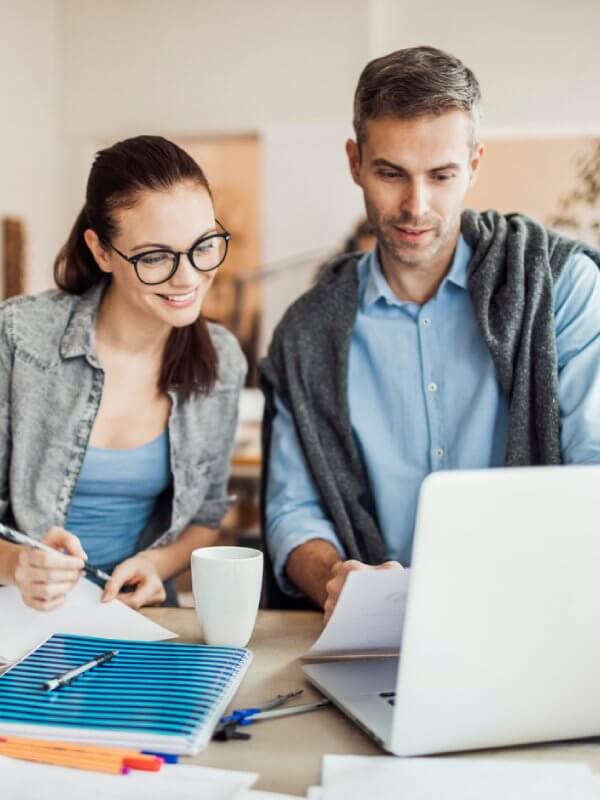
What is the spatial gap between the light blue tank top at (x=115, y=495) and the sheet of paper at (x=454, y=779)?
33.6 inches

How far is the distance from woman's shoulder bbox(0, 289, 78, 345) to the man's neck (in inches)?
21.7

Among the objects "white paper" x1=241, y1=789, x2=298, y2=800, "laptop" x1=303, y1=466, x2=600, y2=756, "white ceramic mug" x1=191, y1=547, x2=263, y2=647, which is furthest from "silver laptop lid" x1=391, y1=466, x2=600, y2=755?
"white ceramic mug" x1=191, y1=547, x2=263, y2=647

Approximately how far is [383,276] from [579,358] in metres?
0.37

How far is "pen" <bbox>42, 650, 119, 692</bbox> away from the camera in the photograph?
2.93 feet

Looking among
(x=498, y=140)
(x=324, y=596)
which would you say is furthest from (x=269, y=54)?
(x=324, y=596)

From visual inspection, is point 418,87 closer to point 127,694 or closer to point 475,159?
point 475,159

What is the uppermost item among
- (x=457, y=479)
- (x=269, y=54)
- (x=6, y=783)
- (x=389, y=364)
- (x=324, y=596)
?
(x=269, y=54)

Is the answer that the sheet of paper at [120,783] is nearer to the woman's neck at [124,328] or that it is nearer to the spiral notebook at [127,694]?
the spiral notebook at [127,694]

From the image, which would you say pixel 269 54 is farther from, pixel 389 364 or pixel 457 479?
pixel 457 479

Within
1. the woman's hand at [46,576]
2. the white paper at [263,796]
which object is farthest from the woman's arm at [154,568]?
the white paper at [263,796]

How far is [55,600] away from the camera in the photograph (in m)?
1.07

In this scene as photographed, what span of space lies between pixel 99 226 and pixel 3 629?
2.20 feet

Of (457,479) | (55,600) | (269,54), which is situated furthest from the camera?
(269,54)

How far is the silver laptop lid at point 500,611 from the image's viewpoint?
73 centimetres
